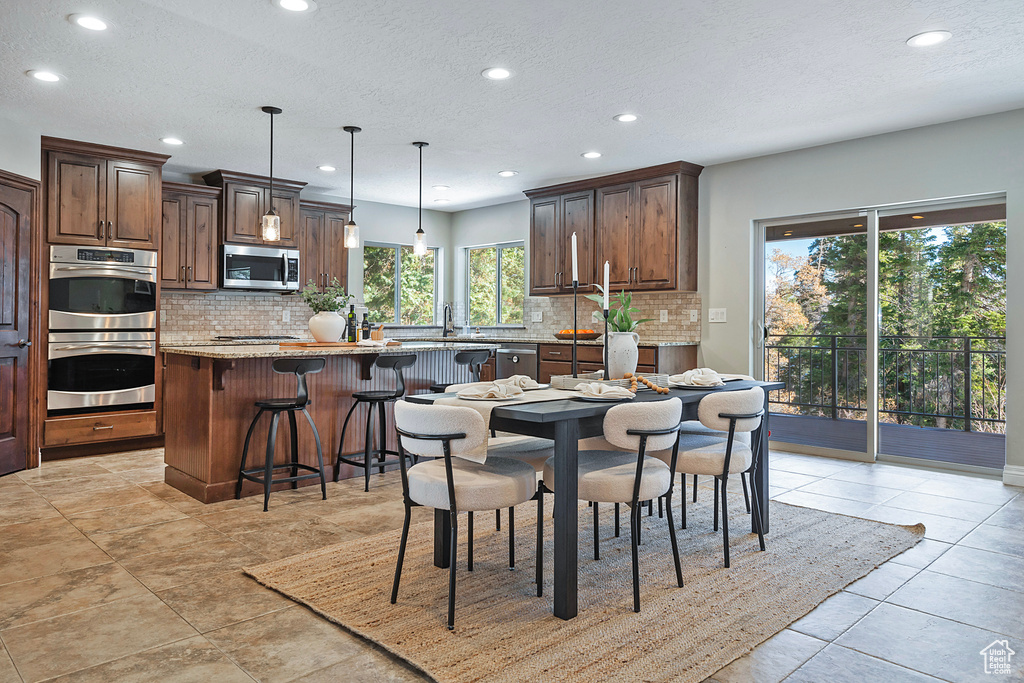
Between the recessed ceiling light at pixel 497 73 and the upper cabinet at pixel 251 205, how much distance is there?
126 inches

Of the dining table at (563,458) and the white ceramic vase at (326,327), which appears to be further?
the white ceramic vase at (326,327)

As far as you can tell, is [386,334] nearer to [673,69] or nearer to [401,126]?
[401,126]

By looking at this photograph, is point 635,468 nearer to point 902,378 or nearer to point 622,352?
point 622,352

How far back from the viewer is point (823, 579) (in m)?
2.69

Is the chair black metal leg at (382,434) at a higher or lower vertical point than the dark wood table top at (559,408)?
lower

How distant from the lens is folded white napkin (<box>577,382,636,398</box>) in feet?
8.71

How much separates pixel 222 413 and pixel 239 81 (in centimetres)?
195

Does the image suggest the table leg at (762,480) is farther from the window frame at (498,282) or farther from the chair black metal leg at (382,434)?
the window frame at (498,282)

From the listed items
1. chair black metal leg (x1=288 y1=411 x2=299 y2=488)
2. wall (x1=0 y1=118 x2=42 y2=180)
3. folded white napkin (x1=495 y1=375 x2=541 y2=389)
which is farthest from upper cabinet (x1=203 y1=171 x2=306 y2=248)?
folded white napkin (x1=495 y1=375 x2=541 y2=389)

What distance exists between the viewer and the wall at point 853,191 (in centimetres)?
441

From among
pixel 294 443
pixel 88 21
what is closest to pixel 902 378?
pixel 294 443

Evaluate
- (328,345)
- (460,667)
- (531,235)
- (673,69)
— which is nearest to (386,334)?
(531,235)

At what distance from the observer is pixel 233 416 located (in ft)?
13.2

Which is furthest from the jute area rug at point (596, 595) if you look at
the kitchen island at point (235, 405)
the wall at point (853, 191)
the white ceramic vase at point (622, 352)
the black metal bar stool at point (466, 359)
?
the wall at point (853, 191)
